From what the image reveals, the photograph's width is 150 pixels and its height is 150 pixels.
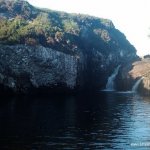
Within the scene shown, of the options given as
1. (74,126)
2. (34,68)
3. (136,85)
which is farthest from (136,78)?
(74,126)

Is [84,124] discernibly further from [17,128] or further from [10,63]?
[10,63]

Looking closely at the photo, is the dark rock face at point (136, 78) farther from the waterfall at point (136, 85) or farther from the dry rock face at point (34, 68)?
the dry rock face at point (34, 68)

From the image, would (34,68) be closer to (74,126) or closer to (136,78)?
(136,78)

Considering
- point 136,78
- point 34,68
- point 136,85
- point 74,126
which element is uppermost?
point 34,68

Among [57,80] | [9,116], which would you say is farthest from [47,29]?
[9,116]

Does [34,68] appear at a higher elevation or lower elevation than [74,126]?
higher

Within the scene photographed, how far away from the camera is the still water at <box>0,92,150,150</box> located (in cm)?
6638

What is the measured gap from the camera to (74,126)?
274 ft

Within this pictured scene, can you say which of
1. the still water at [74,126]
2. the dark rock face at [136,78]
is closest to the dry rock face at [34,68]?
the dark rock face at [136,78]

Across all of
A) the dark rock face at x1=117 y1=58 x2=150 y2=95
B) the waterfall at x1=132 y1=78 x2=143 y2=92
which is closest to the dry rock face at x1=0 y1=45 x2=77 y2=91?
the dark rock face at x1=117 y1=58 x2=150 y2=95

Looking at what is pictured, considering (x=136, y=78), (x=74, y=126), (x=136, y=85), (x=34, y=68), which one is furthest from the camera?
(x=136, y=78)

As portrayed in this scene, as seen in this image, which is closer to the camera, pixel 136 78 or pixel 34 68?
pixel 34 68

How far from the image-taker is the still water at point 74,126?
6638cm

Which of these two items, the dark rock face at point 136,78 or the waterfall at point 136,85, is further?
the waterfall at point 136,85
